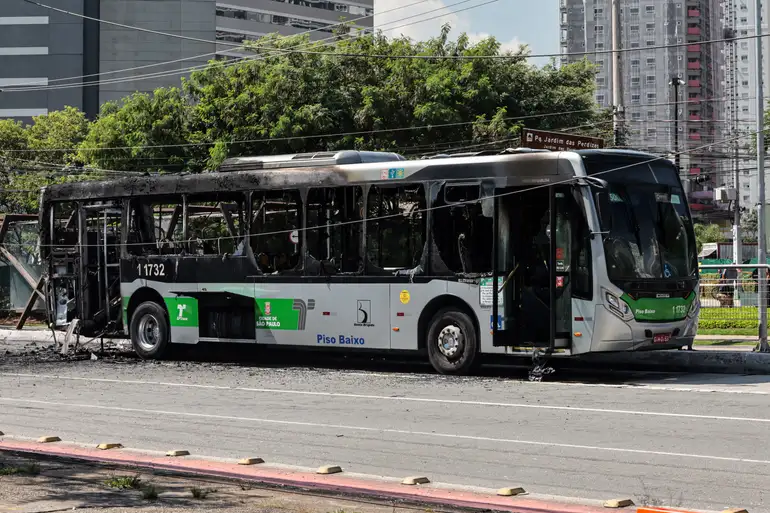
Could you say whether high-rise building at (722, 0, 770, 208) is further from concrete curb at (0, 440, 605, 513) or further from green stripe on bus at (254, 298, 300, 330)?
concrete curb at (0, 440, 605, 513)

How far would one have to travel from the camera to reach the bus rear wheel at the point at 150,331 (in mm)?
22453

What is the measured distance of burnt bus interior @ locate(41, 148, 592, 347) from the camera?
17.6 m

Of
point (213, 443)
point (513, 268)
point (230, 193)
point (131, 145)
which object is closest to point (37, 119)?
point (131, 145)

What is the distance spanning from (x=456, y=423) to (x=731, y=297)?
1137 cm

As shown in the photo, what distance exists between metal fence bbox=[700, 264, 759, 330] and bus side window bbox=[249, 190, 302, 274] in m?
7.43

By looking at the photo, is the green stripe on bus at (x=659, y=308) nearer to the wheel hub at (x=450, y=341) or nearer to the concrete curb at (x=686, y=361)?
the concrete curb at (x=686, y=361)

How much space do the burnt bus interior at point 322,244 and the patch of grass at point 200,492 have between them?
32.3 feet

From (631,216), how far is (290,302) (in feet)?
21.3

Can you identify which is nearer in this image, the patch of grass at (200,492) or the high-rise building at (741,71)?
the patch of grass at (200,492)

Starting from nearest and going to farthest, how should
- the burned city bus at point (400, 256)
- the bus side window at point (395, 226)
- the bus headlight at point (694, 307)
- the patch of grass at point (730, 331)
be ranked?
the burned city bus at point (400, 256)
the bus headlight at point (694, 307)
the bus side window at point (395, 226)
the patch of grass at point (730, 331)

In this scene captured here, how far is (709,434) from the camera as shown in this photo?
11.2 m

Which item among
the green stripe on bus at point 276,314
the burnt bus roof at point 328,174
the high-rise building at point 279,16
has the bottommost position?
the green stripe on bus at point 276,314

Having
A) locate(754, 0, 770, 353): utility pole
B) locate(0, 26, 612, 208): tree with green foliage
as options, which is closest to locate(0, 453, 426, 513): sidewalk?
locate(754, 0, 770, 353): utility pole

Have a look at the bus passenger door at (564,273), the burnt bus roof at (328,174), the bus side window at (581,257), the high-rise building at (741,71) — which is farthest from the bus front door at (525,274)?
the high-rise building at (741,71)
